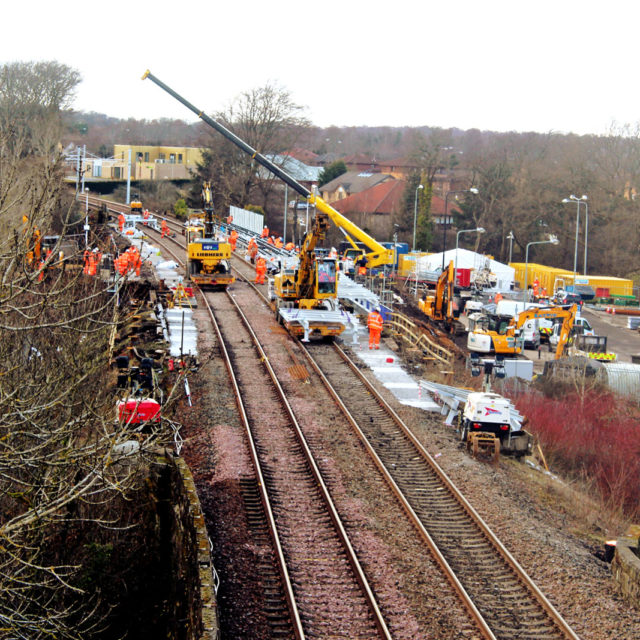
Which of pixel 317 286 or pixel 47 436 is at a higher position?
pixel 317 286

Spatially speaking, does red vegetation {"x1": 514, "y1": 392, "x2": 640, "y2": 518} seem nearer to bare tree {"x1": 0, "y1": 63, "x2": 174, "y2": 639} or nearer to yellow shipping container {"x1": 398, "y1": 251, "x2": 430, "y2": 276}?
bare tree {"x1": 0, "y1": 63, "x2": 174, "y2": 639}

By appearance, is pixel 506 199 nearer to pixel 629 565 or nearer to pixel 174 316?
pixel 174 316

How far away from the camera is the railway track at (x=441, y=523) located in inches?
445

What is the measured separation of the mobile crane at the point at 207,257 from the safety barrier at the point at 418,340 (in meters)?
7.68

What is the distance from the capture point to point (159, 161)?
97312 mm

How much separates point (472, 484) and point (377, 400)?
5.52 metres

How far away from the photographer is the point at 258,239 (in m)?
53.5

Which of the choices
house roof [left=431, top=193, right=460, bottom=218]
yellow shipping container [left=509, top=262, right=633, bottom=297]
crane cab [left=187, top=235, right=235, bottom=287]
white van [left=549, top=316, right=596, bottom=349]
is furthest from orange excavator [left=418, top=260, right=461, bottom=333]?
house roof [left=431, top=193, right=460, bottom=218]

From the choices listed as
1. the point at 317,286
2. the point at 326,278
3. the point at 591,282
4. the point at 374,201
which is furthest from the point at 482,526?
the point at 374,201

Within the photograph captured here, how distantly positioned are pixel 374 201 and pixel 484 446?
6733 centimetres

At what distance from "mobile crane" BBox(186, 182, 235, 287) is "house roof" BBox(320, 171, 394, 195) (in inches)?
2343

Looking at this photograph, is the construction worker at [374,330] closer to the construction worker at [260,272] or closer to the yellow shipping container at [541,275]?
the construction worker at [260,272]

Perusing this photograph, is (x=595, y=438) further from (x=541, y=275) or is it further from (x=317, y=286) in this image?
(x=541, y=275)

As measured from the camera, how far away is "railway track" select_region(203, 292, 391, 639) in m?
11.0
